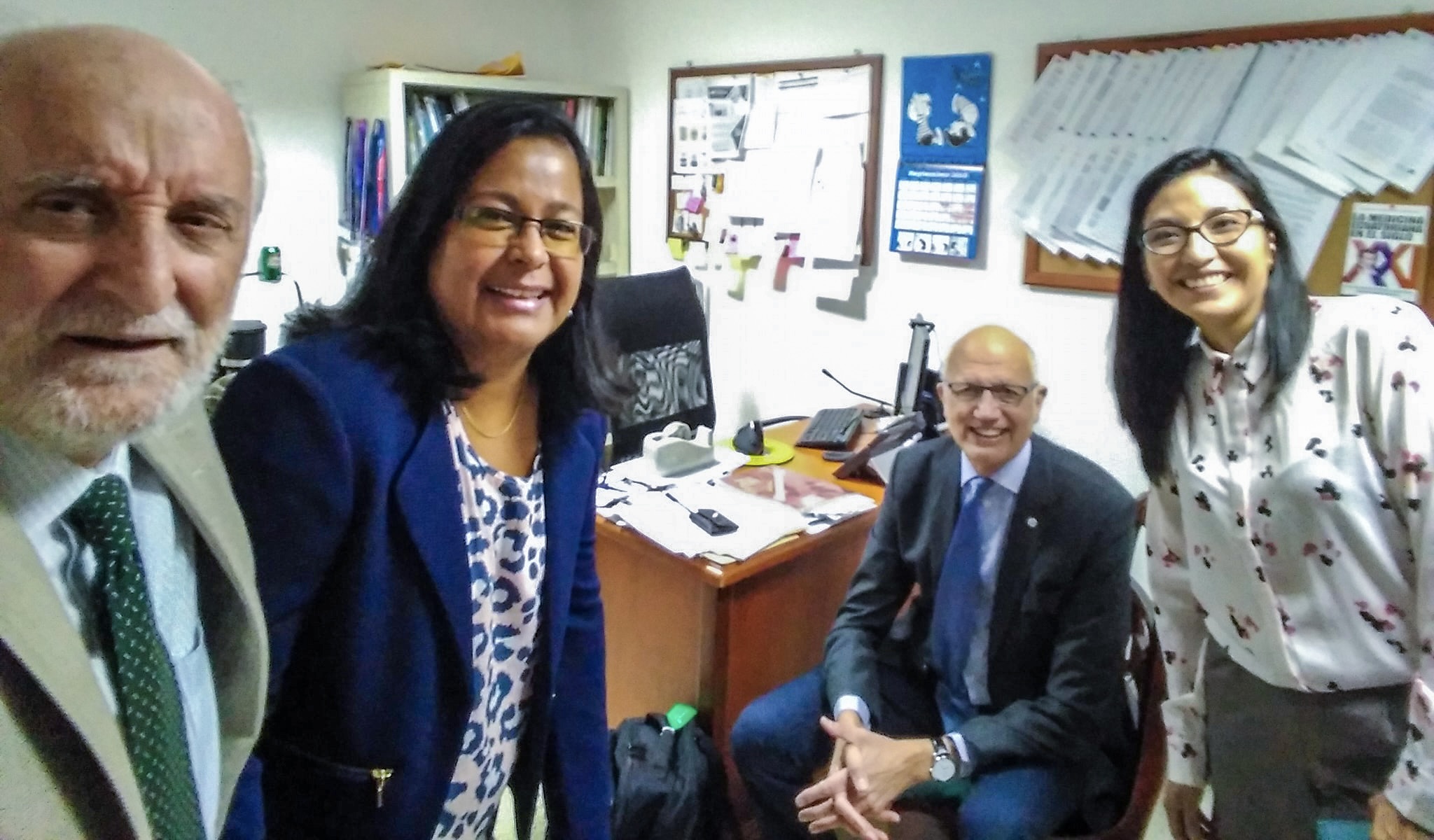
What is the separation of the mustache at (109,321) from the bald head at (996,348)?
1.37m

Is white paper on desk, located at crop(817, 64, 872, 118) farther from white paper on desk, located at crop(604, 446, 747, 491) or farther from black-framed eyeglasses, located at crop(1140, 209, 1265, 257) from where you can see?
black-framed eyeglasses, located at crop(1140, 209, 1265, 257)

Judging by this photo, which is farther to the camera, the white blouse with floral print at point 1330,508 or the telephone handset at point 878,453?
the telephone handset at point 878,453

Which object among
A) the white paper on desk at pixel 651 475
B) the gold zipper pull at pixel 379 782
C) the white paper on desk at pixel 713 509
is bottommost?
the gold zipper pull at pixel 379 782

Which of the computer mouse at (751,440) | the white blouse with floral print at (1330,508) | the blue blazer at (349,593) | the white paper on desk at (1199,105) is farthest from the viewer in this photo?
the computer mouse at (751,440)

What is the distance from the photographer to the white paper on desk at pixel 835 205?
2.78 meters

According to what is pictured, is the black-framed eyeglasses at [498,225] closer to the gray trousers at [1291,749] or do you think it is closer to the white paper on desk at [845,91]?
the gray trousers at [1291,749]

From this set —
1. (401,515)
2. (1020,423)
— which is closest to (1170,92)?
(1020,423)

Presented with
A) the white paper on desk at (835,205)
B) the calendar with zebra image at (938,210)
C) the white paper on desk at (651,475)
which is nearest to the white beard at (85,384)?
the white paper on desk at (651,475)

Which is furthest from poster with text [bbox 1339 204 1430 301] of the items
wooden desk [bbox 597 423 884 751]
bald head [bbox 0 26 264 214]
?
bald head [bbox 0 26 264 214]

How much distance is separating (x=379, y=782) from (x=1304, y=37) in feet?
7.21

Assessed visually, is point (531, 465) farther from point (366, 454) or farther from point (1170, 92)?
point (1170, 92)

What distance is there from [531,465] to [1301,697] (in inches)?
42.7

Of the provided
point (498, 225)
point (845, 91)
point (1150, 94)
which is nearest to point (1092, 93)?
point (1150, 94)

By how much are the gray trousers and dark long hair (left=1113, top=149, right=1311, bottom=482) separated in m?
0.35
